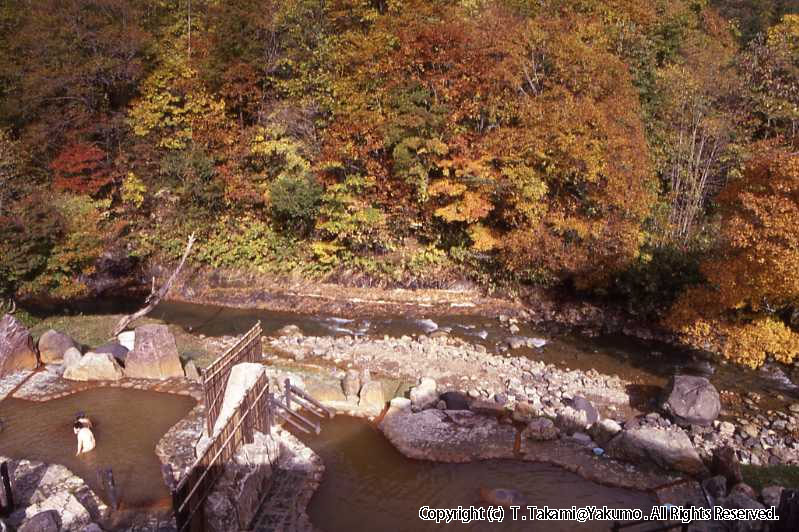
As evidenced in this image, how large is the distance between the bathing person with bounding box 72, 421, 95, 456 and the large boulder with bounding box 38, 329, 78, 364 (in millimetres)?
5413

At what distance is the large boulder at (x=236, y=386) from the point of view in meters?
10.3

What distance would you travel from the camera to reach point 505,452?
11.7 metres

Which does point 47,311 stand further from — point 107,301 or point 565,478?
point 565,478

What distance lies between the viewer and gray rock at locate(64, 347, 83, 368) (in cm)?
1463

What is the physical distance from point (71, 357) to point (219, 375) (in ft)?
21.9

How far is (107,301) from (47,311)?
3.00 metres

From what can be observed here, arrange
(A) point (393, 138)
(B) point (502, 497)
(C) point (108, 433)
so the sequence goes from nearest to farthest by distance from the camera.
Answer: (B) point (502, 497) → (C) point (108, 433) → (A) point (393, 138)

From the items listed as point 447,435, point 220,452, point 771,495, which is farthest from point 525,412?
point 220,452

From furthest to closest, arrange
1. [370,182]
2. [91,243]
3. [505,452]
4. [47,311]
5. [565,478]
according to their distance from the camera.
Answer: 1. [370,182]
2. [47,311]
3. [91,243]
4. [505,452]
5. [565,478]

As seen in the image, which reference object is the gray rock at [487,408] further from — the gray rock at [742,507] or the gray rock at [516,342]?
the gray rock at [742,507]

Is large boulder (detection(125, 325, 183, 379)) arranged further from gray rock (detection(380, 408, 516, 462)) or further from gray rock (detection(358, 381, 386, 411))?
gray rock (detection(380, 408, 516, 462))

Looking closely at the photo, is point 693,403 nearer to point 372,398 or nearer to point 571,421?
point 571,421

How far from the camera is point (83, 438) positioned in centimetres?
1105

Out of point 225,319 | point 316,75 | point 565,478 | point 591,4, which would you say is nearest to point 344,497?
point 565,478
